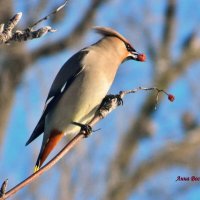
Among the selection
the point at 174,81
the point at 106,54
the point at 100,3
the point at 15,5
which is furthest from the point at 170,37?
the point at 106,54

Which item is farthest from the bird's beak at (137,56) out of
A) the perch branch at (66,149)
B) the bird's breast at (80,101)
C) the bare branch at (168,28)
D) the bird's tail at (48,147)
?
the bare branch at (168,28)

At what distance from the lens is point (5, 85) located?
11.5 metres

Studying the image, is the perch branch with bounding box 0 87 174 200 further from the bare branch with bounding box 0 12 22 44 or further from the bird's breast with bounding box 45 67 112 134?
the bird's breast with bounding box 45 67 112 134

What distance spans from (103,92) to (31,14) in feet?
23.9

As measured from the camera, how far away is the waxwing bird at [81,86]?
134 inches

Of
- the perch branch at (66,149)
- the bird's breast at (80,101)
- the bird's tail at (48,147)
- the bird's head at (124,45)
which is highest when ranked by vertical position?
the bird's head at (124,45)

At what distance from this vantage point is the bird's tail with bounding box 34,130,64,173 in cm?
318

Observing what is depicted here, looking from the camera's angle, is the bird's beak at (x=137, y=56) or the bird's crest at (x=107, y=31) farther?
the bird's crest at (x=107, y=31)

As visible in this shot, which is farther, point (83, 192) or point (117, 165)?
point (117, 165)

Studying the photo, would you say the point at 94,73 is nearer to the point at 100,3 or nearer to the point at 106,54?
the point at 106,54

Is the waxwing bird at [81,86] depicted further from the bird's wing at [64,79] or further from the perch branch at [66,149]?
the perch branch at [66,149]

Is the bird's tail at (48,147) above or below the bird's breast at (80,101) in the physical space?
below

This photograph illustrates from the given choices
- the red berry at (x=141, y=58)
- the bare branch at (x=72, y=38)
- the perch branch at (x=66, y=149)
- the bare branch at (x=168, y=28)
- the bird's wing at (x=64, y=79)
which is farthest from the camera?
the bare branch at (x=168, y=28)

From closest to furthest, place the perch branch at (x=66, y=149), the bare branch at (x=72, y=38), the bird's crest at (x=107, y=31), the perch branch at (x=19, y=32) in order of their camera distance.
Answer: the perch branch at (x=66, y=149) < the perch branch at (x=19, y=32) < the bird's crest at (x=107, y=31) < the bare branch at (x=72, y=38)
